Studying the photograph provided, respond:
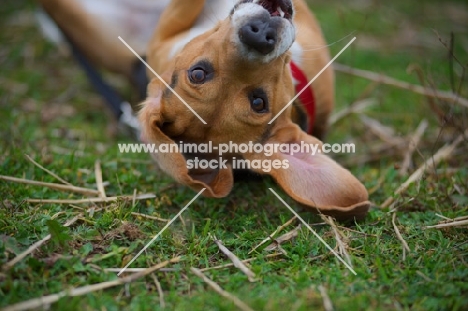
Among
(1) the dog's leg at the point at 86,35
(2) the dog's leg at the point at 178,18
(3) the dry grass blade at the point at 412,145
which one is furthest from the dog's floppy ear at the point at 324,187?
(1) the dog's leg at the point at 86,35

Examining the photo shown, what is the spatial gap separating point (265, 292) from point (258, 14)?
1596mm

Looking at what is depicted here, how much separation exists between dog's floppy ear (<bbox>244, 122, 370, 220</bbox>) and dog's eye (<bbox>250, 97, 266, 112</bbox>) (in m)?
0.35

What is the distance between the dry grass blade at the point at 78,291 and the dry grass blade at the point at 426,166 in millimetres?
1580

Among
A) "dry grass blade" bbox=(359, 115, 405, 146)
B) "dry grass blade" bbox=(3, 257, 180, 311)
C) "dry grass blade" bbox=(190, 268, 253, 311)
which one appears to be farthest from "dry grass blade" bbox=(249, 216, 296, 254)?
"dry grass blade" bbox=(359, 115, 405, 146)

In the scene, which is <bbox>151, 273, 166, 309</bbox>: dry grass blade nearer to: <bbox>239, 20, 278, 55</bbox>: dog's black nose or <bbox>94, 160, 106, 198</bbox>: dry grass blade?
<bbox>94, 160, 106, 198</bbox>: dry grass blade

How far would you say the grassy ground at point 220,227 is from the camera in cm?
262

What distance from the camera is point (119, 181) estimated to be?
3.72 m

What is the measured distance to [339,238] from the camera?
3068 mm

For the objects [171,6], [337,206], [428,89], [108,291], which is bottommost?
[108,291]

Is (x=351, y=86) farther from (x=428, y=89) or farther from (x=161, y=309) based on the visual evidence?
(x=161, y=309)

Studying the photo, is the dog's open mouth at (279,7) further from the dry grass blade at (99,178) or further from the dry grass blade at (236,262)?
the dry grass blade at (99,178)

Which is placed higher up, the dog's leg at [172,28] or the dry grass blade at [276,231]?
the dog's leg at [172,28]

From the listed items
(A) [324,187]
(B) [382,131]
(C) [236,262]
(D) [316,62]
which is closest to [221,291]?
(C) [236,262]

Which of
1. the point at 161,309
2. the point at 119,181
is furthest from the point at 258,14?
the point at 161,309
